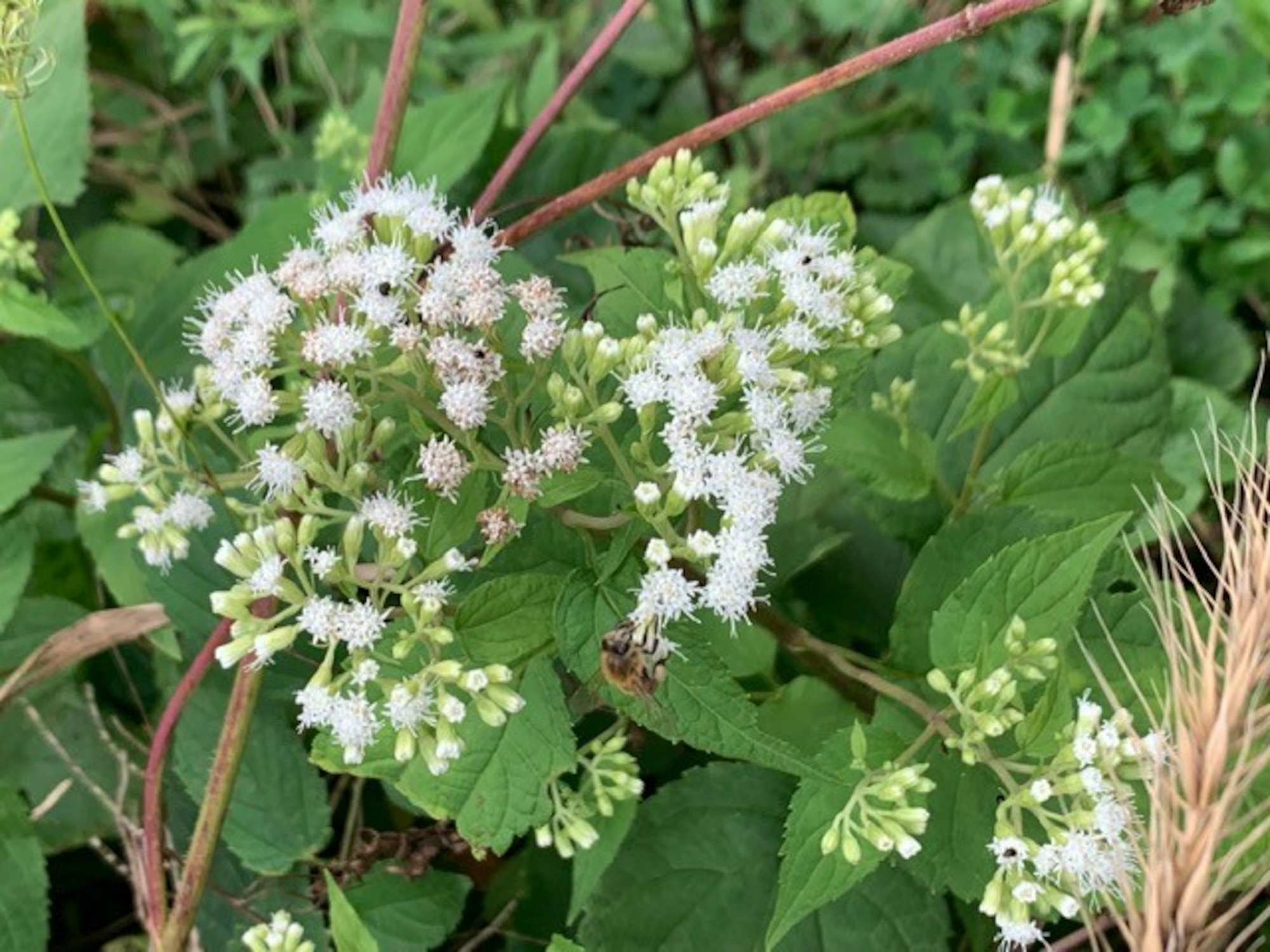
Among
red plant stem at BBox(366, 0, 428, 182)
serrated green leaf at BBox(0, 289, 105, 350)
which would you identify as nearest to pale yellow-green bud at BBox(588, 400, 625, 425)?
red plant stem at BBox(366, 0, 428, 182)

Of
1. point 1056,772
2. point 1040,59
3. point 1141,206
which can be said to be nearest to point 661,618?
point 1056,772

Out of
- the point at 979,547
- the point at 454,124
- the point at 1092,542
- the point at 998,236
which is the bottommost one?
the point at 979,547

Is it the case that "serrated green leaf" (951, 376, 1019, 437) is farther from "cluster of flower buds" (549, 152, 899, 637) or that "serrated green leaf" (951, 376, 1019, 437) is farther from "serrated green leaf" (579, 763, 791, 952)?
"serrated green leaf" (579, 763, 791, 952)

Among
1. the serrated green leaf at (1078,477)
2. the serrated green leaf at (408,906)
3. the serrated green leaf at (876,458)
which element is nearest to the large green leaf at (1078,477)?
the serrated green leaf at (1078,477)

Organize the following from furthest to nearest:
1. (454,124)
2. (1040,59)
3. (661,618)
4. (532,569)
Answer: (1040,59), (454,124), (532,569), (661,618)

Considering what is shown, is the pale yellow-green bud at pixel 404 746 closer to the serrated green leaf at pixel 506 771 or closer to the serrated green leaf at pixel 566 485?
the serrated green leaf at pixel 506 771

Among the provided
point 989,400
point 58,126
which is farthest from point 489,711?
point 58,126

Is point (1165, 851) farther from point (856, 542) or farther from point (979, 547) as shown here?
point (856, 542)
